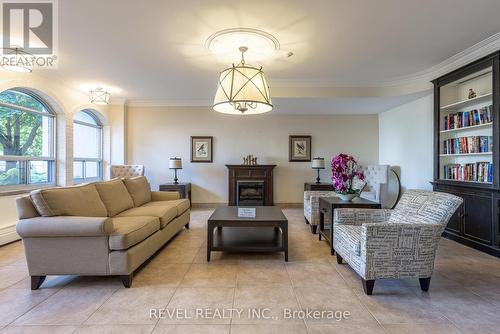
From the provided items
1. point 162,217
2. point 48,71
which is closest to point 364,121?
point 162,217

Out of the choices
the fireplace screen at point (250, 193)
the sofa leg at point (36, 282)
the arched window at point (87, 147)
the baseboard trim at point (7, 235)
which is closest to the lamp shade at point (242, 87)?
the sofa leg at point (36, 282)

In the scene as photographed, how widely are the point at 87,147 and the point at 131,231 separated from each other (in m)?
4.28

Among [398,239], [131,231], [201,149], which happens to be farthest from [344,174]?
[201,149]

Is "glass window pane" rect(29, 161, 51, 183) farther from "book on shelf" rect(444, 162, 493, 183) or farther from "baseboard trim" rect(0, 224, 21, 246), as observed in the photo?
"book on shelf" rect(444, 162, 493, 183)

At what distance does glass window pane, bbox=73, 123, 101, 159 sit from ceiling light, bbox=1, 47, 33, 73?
2034 millimetres

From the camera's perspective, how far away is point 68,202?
2404 millimetres

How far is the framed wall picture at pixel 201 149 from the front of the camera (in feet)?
20.4

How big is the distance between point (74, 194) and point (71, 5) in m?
1.86

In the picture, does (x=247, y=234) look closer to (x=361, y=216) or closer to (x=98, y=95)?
(x=361, y=216)

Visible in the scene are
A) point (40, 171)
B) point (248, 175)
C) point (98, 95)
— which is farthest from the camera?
point (248, 175)

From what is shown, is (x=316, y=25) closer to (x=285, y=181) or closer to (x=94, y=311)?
(x=94, y=311)

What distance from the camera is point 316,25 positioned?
107 inches

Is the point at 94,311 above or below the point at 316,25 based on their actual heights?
below

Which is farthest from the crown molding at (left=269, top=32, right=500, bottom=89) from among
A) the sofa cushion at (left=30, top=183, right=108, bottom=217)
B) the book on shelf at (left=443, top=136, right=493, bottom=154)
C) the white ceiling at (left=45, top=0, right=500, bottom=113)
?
the sofa cushion at (left=30, top=183, right=108, bottom=217)
